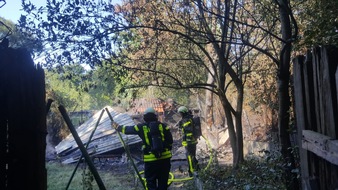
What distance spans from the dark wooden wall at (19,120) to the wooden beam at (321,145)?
2153mm

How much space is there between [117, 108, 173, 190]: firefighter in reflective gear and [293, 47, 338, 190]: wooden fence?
3739mm

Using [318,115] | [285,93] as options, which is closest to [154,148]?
[285,93]

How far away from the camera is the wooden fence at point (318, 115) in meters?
2.54

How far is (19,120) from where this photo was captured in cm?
236

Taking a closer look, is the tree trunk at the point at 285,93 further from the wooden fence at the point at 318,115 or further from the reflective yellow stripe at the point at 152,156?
the reflective yellow stripe at the point at 152,156

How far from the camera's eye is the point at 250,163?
9203 millimetres

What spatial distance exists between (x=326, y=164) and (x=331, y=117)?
52cm

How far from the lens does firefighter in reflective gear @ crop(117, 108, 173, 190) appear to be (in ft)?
22.7

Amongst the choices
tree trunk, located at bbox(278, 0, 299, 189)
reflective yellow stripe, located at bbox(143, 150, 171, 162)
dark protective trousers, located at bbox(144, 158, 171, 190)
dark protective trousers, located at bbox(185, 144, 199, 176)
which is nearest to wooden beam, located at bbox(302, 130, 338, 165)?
tree trunk, located at bbox(278, 0, 299, 189)

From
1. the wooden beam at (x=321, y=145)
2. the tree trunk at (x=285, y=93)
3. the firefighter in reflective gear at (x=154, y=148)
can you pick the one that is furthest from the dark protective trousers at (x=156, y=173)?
the wooden beam at (x=321, y=145)

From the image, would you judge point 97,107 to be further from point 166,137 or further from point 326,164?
point 326,164

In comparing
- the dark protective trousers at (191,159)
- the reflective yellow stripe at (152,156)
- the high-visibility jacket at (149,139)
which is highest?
the high-visibility jacket at (149,139)

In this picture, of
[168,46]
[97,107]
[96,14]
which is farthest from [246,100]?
[97,107]

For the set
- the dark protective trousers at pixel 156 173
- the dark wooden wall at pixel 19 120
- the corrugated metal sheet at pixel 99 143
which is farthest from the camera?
the corrugated metal sheet at pixel 99 143
